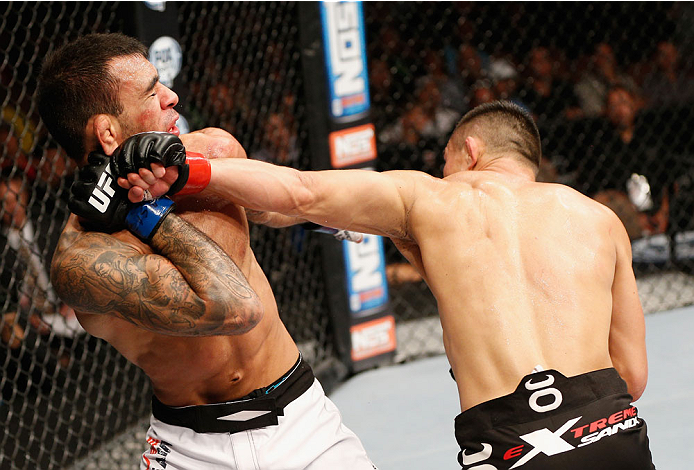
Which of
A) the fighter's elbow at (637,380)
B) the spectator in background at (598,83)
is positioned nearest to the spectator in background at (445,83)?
the spectator in background at (598,83)

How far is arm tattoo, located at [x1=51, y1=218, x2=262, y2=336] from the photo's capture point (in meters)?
1.21

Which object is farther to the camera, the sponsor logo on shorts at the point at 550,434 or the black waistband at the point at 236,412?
the black waistband at the point at 236,412

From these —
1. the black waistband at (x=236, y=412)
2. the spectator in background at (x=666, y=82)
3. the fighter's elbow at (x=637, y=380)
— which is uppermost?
the black waistband at (x=236, y=412)

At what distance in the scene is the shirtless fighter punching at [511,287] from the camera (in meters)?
1.29

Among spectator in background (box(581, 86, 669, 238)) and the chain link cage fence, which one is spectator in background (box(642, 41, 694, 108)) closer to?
the chain link cage fence

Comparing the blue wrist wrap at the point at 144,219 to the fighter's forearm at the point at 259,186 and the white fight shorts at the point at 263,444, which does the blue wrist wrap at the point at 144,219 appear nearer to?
the fighter's forearm at the point at 259,186

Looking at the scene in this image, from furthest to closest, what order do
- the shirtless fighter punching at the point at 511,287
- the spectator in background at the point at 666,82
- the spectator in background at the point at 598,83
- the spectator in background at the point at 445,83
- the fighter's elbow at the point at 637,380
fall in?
the spectator in background at the point at 666,82 → the spectator in background at the point at 598,83 → the spectator in background at the point at 445,83 → the fighter's elbow at the point at 637,380 → the shirtless fighter punching at the point at 511,287

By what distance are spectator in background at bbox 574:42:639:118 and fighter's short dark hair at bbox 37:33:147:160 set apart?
3.53 metres

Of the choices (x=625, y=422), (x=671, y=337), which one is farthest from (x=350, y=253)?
(x=625, y=422)

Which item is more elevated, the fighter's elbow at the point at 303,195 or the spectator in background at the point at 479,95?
the fighter's elbow at the point at 303,195

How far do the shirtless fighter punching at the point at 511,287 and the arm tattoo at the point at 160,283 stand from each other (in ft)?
0.38

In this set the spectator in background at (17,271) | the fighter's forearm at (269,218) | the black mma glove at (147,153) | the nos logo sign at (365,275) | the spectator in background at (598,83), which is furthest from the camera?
the spectator in background at (598,83)

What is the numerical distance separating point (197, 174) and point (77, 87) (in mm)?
285

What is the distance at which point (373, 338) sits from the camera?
10.8ft
